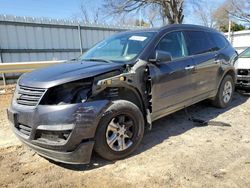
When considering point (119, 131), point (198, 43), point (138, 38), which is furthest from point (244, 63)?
point (119, 131)

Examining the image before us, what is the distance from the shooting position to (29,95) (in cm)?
319

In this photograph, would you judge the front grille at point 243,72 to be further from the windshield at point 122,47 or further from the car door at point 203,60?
the windshield at point 122,47

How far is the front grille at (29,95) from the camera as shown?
3068 mm

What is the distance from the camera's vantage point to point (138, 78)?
3.65m

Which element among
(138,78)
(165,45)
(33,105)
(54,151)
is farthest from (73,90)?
(165,45)

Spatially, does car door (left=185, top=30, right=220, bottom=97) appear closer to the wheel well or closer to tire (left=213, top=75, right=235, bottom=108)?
tire (left=213, top=75, right=235, bottom=108)

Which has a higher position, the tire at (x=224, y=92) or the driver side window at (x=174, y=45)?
the driver side window at (x=174, y=45)

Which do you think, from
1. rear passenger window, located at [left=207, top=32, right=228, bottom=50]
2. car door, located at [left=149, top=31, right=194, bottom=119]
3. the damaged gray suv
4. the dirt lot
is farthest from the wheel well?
rear passenger window, located at [left=207, top=32, right=228, bottom=50]

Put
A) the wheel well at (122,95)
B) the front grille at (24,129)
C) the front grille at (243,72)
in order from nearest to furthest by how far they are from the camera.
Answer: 1. the front grille at (24,129)
2. the wheel well at (122,95)
3. the front grille at (243,72)

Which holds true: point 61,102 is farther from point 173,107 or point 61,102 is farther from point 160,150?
point 173,107

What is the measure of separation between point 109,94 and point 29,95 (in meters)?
1.03

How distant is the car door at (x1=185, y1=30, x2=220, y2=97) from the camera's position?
479cm

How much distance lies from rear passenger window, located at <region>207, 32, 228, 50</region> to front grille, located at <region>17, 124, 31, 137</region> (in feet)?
14.0

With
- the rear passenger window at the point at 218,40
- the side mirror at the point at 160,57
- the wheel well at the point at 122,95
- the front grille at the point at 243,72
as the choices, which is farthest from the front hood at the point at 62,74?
the front grille at the point at 243,72
